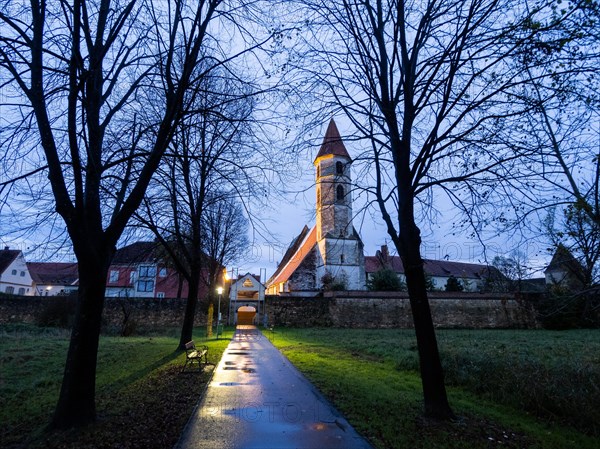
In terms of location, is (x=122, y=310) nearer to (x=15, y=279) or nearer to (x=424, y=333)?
(x=424, y=333)

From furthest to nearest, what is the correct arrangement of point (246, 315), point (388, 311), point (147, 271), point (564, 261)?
point (246, 315)
point (388, 311)
point (147, 271)
point (564, 261)

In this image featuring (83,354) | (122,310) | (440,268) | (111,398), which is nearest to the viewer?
(83,354)

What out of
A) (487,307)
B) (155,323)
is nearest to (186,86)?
(155,323)

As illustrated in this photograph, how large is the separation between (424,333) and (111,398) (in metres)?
5.80

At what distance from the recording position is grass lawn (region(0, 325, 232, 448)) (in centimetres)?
512

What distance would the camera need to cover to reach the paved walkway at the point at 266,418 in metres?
4.92

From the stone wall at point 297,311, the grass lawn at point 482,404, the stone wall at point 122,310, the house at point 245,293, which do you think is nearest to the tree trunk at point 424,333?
the grass lawn at point 482,404

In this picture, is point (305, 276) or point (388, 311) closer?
point (388, 311)

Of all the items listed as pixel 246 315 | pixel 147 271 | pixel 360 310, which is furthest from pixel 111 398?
pixel 246 315

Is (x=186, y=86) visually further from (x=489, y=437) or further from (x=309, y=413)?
(x=489, y=437)

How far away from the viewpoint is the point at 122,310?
2994 cm

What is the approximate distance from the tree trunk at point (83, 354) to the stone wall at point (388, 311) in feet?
89.3

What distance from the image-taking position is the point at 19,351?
1352 cm

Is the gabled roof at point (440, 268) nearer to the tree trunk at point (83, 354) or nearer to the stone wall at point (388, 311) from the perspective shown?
the stone wall at point (388, 311)
